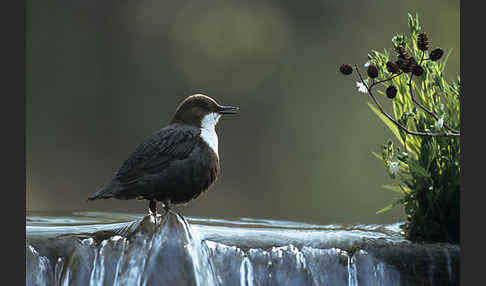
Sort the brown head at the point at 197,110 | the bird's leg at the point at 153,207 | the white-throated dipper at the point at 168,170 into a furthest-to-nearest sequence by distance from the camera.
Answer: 1. the brown head at the point at 197,110
2. the bird's leg at the point at 153,207
3. the white-throated dipper at the point at 168,170

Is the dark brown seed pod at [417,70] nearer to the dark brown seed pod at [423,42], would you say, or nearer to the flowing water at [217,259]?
the dark brown seed pod at [423,42]

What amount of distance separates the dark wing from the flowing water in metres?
0.29

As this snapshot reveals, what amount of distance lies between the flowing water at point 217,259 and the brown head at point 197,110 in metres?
0.73

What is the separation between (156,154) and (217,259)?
2.46 feet

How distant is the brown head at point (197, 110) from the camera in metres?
3.88

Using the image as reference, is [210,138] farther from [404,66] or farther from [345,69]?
[404,66]

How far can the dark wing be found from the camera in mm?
3557

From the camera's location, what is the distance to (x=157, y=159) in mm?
3582

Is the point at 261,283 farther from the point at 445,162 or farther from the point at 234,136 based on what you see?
the point at 234,136

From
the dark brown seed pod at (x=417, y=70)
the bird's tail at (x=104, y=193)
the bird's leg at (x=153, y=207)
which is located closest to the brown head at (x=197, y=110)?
the bird's leg at (x=153, y=207)

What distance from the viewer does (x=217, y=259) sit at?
11.2ft

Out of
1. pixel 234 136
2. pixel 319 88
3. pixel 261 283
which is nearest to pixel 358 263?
pixel 261 283

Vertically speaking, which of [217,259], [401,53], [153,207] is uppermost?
[401,53]

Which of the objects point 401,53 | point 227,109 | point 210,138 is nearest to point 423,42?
point 401,53
